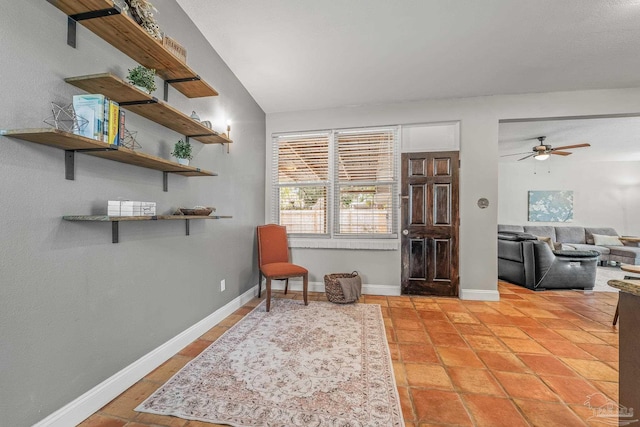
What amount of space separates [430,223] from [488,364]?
1.97m

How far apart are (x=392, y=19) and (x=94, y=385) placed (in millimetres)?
3367

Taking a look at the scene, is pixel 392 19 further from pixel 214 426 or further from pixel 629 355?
pixel 214 426

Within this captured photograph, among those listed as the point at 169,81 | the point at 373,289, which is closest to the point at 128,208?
the point at 169,81

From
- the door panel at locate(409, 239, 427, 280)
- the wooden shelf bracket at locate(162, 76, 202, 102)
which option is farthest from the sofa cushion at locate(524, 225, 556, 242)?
the wooden shelf bracket at locate(162, 76, 202, 102)

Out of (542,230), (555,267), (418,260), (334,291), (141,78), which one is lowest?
(334,291)

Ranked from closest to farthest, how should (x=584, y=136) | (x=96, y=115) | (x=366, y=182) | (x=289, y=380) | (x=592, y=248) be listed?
1. (x=96, y=115)
2. (x=289, y=380)
3. (x=366, y=182)
4. (x=584, y=136)
5. (x=592, y=248)

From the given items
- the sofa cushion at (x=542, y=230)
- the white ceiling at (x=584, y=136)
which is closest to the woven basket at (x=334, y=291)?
the white ceiling at (x=584, y=136)

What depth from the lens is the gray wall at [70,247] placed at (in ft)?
3.83

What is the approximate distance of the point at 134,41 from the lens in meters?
1.60

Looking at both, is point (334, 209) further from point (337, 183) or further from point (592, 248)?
point (592, 248)

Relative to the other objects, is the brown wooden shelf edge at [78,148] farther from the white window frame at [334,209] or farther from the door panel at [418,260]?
the door panel at [418,260]

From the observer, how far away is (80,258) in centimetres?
145

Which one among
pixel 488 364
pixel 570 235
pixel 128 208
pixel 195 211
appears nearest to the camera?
pixel 128 208

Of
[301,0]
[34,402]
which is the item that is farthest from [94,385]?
[301,0]
